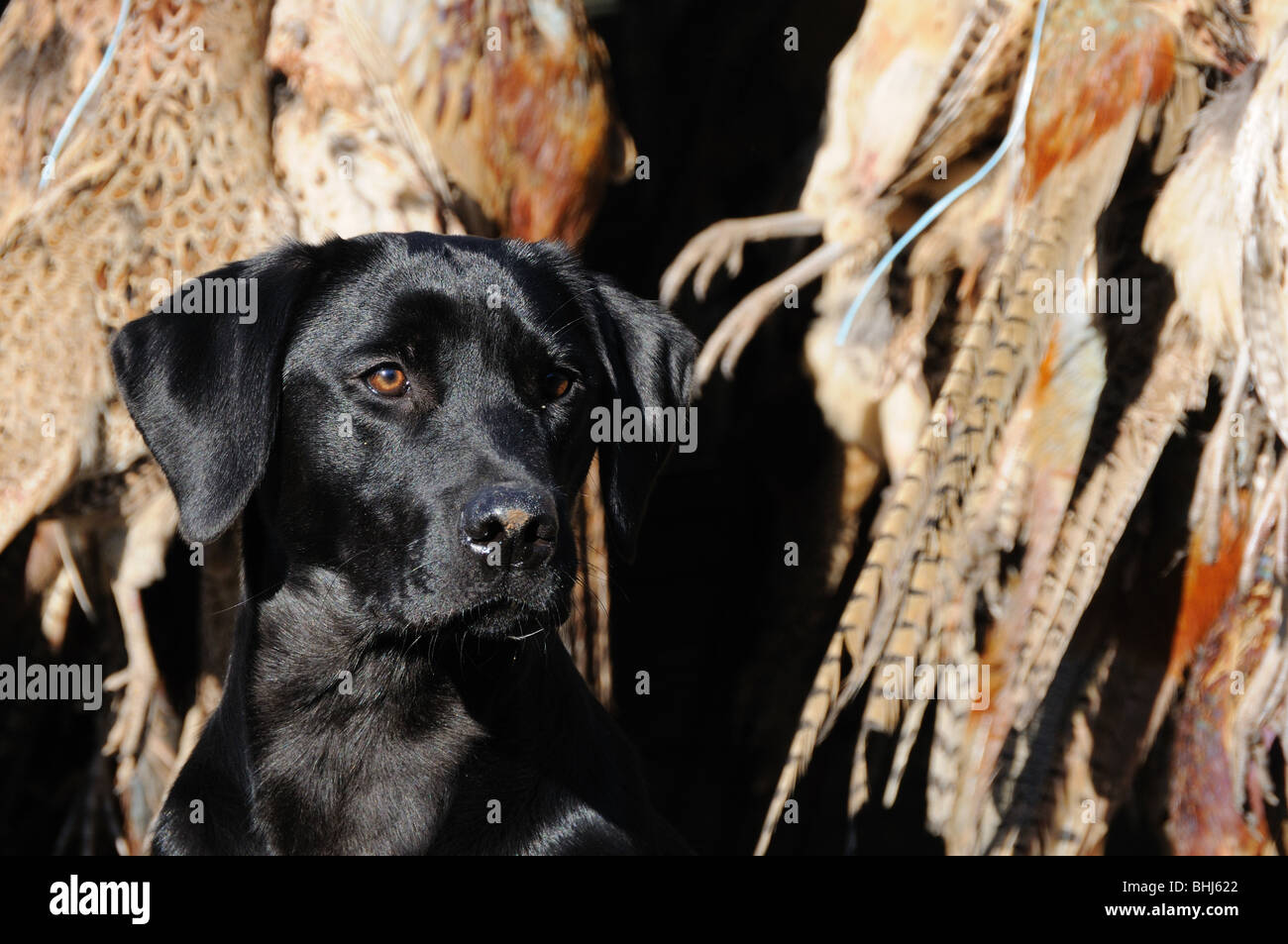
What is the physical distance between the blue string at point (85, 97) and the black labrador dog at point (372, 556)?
151 cm

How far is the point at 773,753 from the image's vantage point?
4590mm

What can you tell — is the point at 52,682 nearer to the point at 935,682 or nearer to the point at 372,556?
the point at 372,556

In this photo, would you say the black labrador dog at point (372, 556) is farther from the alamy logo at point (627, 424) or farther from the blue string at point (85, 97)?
the blue string at point (85, 97)

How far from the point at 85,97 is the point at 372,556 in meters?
2.10

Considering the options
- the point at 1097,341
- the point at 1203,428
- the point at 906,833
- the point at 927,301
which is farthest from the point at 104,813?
the point at 1203,428

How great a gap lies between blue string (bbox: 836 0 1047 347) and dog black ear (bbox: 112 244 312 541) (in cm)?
211

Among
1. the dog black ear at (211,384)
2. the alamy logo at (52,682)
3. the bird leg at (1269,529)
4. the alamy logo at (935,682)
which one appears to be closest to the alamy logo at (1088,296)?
the bird leg at (1269,529)

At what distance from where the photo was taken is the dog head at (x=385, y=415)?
2.15m

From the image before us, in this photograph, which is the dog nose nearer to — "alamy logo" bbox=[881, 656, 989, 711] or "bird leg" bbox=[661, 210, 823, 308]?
"alamy logo" bbox=[881, 656, 989, 711]

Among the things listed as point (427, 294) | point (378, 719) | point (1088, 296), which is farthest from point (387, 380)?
point (1088, 296)

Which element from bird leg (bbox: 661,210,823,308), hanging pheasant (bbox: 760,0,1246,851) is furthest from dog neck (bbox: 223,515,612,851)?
bird leg (bbox: 661,210,823,308)

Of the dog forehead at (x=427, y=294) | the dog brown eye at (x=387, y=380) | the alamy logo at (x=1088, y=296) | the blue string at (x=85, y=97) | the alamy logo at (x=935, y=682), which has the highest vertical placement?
the blue string at (x=85, y=97)

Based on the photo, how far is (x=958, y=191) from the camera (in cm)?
395

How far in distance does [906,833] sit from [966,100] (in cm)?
257
